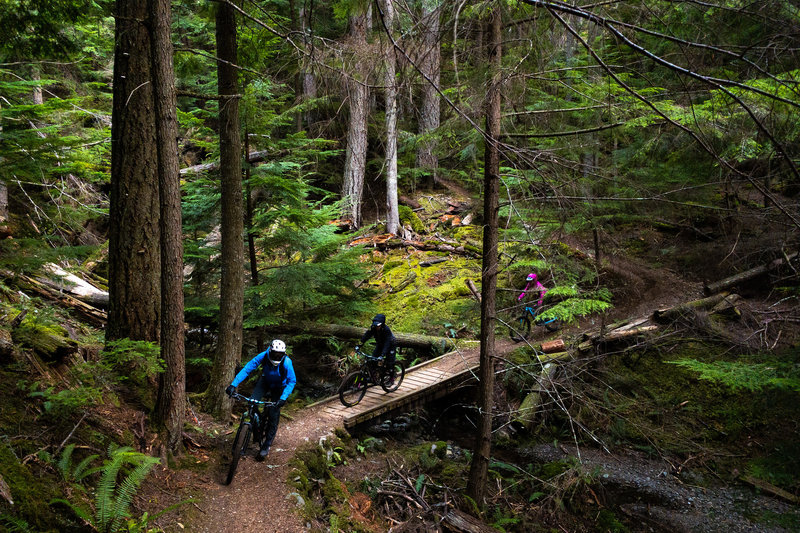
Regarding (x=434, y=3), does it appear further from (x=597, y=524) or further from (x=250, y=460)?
(x=597, y=524)

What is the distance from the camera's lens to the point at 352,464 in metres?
8.46

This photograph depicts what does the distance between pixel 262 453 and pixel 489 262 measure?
4524mm

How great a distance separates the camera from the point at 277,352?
6.82 metres

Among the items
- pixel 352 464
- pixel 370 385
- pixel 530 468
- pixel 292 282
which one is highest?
pixel 292 282

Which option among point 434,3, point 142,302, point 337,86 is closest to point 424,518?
point 142,302

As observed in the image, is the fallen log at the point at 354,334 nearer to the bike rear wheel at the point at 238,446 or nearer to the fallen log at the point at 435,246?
the bike rear wheel at the point at 238,446

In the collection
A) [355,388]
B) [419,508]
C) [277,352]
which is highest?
[277,352]

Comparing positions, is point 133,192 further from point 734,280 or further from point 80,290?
point 734,280

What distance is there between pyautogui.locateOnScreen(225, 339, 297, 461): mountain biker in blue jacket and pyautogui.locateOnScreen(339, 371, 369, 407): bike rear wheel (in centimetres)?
277

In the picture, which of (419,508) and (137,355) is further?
(419,508)

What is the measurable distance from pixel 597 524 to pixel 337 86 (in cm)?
823

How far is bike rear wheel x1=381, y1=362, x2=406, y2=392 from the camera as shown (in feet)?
34.1

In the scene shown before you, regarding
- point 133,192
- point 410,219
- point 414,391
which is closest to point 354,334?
point 414,391

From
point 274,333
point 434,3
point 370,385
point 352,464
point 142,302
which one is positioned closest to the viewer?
point 434,3
